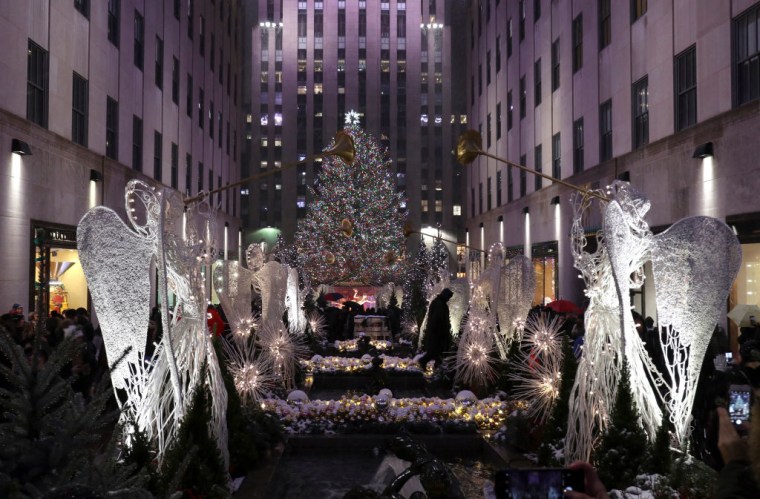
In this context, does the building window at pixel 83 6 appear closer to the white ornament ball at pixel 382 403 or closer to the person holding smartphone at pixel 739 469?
the white ornament ball at pixel 382 403

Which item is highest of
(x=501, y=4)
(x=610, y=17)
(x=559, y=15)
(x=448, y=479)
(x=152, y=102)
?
(x=501, y=4)

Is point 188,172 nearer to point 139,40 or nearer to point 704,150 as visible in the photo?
point 139,40

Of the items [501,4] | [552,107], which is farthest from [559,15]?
[501,4]

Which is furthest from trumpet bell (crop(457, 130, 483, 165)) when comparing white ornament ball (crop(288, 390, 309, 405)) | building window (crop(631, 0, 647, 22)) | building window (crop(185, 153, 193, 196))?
building window (crop(185, 153, 193, 196))

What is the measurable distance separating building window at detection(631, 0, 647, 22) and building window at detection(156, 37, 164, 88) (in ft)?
60.1

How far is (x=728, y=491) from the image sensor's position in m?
2.48

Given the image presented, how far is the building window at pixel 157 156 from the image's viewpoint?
26766 millimetres

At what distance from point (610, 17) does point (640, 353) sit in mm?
18428

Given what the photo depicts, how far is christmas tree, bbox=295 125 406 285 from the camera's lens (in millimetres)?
40344

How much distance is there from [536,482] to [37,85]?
16.9 metres

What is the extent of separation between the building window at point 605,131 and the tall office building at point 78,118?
46.5ft

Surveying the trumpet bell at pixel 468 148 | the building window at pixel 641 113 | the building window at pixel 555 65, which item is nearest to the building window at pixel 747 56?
the building window at pixel 641 113

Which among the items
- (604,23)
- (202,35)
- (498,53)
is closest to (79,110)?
(604,23)

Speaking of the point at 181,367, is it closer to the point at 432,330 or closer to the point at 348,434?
the point at 348,434
